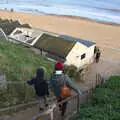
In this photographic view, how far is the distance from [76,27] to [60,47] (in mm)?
16877

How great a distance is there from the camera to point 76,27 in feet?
117

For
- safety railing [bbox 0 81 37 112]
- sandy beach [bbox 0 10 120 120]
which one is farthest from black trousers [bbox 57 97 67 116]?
sandy beach [bbox 0 10 120 120]

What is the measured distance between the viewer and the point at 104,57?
2459 centimetres

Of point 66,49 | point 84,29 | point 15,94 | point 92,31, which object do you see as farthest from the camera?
point 84,29

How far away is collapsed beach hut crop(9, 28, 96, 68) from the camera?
18.4 metres

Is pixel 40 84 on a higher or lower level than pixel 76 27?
lower

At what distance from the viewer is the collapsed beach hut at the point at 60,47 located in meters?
18.4

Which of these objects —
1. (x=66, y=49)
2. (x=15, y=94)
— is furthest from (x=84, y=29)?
(x=15, y=94)

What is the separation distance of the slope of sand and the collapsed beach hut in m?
8.88

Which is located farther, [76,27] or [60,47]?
[76,27]

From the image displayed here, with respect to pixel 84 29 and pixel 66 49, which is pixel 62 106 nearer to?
pixel 66 49

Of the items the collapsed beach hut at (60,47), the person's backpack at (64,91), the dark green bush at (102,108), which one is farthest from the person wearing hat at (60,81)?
the collapsed beach hut at (60,47)

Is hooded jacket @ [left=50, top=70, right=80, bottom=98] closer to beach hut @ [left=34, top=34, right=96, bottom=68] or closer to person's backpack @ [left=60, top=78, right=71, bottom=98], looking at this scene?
person's backpack @ [left=60, top=78, right=71, bottom=98]

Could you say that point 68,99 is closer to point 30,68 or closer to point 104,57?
point 30,68
